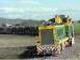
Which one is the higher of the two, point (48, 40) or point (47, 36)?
point (47, 36)

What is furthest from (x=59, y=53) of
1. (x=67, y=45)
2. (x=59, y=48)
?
(x=67, y=45)

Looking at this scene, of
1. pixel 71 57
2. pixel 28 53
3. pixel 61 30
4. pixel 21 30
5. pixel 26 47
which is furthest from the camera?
pixel 21 30

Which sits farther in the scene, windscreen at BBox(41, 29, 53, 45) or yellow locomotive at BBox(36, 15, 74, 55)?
windscreen at BBox(41, 29, 53, 45)

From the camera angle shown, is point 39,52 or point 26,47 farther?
point 26,47

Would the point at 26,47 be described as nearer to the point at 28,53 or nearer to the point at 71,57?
the point at 28,53

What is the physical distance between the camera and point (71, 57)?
2597 centimetres

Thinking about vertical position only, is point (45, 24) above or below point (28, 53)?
above

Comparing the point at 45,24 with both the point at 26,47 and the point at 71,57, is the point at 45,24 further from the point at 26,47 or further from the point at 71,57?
the point at 26,47

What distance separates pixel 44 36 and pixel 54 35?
706 mm

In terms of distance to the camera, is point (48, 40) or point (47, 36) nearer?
point (48, 40)

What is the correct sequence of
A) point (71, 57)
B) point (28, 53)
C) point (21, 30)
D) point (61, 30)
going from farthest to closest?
point (21, 30) → point (61, 30) → point (28, 53) → point (71, 57)

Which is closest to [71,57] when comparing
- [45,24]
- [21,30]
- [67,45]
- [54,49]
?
[54,49]

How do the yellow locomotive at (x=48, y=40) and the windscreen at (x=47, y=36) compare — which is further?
the windscreen at (x=47, y=36)

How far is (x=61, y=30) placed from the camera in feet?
100
